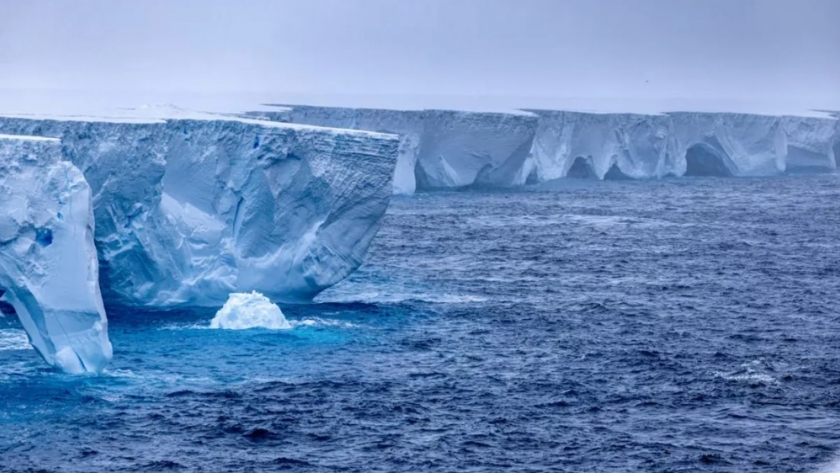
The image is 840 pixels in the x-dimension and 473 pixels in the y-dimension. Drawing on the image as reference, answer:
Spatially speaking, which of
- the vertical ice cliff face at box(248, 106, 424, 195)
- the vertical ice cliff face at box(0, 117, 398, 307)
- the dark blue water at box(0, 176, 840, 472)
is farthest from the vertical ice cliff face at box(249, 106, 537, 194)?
the vertical ice cliff face at box(0, 117, 398, 307)

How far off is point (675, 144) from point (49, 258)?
33717 mm

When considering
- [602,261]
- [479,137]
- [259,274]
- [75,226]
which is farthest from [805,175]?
[75,226]

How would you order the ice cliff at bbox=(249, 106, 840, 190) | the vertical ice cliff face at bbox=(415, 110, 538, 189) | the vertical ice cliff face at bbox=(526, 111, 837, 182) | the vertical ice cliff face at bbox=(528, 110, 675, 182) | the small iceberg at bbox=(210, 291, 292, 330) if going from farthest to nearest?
the vertical ice cliff face at bbox=(526, 111, 837, 182), the vertical ice cliff face at bbox=(528, 110, 675, 182), the ice cliff at bbox=(249, 106, 840, 190), the vertical ice cliff face at bbox=(415, 110, 538, 189), the small iceberg at bbox=(210, 291, 292, 330)

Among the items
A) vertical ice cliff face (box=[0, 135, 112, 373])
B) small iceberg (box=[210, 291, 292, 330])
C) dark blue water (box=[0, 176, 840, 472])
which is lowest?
dark blue water (box=[0, 176, 840, 472])

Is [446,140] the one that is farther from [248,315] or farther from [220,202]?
[248,315]

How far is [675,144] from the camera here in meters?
45.8

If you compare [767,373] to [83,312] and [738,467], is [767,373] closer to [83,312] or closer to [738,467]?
[738,467]

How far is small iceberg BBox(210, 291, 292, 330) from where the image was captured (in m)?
18.3

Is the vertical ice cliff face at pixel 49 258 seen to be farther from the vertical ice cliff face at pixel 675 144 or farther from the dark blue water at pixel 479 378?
the vertical ice cliff face at pixel 675 144

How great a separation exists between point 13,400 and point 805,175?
41221 millimetres

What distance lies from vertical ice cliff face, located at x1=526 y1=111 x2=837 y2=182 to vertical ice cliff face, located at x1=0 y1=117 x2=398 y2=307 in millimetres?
A: 22967

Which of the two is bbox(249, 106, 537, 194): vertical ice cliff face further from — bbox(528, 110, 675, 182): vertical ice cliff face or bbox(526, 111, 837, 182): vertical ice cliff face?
bbox(526, 111, 837, 182): vertical ice cliff face

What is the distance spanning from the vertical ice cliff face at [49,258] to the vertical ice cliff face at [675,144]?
27.9 m

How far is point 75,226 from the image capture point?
15188 millimetres
